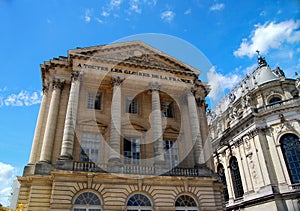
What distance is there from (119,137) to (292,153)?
23905 millimetres

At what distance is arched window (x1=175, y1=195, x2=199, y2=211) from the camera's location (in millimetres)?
18266

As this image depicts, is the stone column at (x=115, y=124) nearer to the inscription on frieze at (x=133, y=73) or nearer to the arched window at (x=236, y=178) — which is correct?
the inscription on frieze at (x=133, y=73)

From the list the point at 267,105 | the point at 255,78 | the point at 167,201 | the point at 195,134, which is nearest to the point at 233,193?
the point at 267,105

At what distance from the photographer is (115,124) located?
19.7 metres

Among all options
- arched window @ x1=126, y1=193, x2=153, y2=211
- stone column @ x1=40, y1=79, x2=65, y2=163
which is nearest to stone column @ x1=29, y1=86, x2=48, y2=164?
stone column @ x1=40, y1=79, x2=65, y2=163

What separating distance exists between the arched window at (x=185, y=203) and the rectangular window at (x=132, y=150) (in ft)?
14.7

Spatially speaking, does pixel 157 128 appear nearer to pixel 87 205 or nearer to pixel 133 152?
pixel 133 152

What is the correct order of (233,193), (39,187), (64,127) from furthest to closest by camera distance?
(233,193) → (64,127) → (39,187)

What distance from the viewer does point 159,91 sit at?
78.8 feet

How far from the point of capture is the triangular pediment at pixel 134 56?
22.1 m

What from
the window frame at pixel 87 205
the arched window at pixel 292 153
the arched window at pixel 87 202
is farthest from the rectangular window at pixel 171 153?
the arched window at pixel 292 153

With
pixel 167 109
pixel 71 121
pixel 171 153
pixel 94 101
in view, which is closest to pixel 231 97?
pixel 167 109

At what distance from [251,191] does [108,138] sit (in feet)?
76.4

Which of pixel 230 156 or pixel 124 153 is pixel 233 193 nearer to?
pixel 230 156
